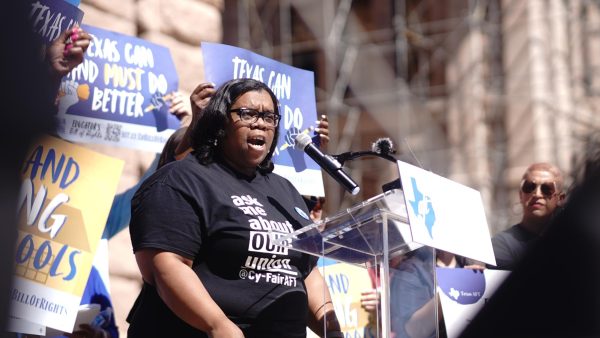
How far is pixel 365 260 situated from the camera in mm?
3002

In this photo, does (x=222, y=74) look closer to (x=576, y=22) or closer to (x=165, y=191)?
(x=165, y=191)

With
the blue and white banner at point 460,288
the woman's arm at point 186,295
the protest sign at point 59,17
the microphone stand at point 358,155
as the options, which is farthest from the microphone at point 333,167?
the blue and white banner at point 460,288

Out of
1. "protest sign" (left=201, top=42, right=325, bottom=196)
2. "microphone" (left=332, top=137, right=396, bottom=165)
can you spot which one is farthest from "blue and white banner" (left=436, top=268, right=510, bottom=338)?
"microphone" (left=332, top=137, right=396, bottom=165)

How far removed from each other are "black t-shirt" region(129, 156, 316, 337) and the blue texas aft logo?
408mm

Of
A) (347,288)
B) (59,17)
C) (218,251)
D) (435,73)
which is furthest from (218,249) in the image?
(435,73)

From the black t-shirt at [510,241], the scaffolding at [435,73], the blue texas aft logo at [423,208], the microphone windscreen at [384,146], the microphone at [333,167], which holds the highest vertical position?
the scaffolding at [435,73]

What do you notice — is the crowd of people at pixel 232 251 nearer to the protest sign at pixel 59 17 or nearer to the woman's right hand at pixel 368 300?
the protest sign at pixel 59 17

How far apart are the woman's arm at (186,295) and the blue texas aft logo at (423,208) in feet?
1.85

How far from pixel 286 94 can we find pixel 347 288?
0.91 meters

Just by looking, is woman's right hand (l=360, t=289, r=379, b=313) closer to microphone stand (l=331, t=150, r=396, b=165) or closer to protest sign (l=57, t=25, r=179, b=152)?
protest sign (l=57, t=25, r=179, b=152)

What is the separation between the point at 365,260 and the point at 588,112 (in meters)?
11.3

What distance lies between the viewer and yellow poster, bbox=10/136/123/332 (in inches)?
141

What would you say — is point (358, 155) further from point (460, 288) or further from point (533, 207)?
point (533, 207)

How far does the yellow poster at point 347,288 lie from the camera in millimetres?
4500
